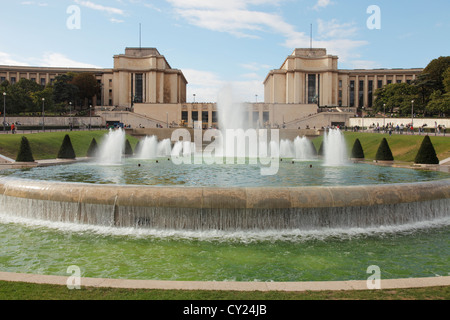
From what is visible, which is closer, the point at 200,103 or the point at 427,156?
the point at 427,156

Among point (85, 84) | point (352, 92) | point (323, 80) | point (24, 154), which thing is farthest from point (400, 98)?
point (85, 84)

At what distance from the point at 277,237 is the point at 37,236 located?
6521 millimetres

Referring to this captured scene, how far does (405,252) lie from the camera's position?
945 centimetres

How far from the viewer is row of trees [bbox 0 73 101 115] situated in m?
78.1

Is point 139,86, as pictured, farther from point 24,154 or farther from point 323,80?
point 24,154

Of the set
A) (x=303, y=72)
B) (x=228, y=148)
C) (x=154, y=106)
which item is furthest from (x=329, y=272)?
(x=303, y=72)

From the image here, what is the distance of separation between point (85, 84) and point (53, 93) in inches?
459

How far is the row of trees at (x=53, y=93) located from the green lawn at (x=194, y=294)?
79.6 m

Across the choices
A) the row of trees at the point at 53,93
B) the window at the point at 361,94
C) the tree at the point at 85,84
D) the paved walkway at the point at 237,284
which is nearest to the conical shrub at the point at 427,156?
the paved walkway at the point at 237,284

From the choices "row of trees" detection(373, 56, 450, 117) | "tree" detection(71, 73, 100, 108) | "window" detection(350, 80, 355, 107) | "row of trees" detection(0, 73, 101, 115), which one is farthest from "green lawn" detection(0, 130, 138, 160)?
"window" detection(350, 80, 355, 107)

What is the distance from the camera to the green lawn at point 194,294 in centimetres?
577

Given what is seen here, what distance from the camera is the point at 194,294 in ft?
19.3

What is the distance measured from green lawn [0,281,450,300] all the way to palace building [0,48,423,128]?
96.0 metres
